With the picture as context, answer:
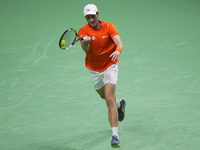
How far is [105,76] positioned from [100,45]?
49 cm

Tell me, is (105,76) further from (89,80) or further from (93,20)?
(89,80)

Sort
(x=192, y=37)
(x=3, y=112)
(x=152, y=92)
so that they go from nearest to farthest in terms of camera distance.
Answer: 1. (x=3, y=112)
2. (x=152, y=92)
3. (x=192, y=37)

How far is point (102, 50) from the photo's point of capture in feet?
17.0

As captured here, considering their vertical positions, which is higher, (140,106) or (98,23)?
(98,23)

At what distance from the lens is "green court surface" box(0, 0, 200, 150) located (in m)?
5.43

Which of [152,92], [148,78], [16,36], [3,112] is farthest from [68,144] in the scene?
[16,36]

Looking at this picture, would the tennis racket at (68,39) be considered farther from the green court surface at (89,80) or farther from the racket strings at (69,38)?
the green court surface at (89,80)

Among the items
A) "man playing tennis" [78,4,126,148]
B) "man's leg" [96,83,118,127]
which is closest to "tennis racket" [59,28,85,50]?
"man playing tennis" [78,4,126,148]

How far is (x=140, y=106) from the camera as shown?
6395 millimetres

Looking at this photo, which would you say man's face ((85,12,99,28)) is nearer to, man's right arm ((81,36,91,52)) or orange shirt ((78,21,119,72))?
orange shirt ((78,21,119,72))

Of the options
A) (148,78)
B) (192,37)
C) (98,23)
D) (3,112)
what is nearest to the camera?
(98,23)

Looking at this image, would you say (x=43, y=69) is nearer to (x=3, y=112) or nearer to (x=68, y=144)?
(x=3, y=112)

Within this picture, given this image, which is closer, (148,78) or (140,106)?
(140,106)

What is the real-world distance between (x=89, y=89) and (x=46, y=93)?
3.05ft
